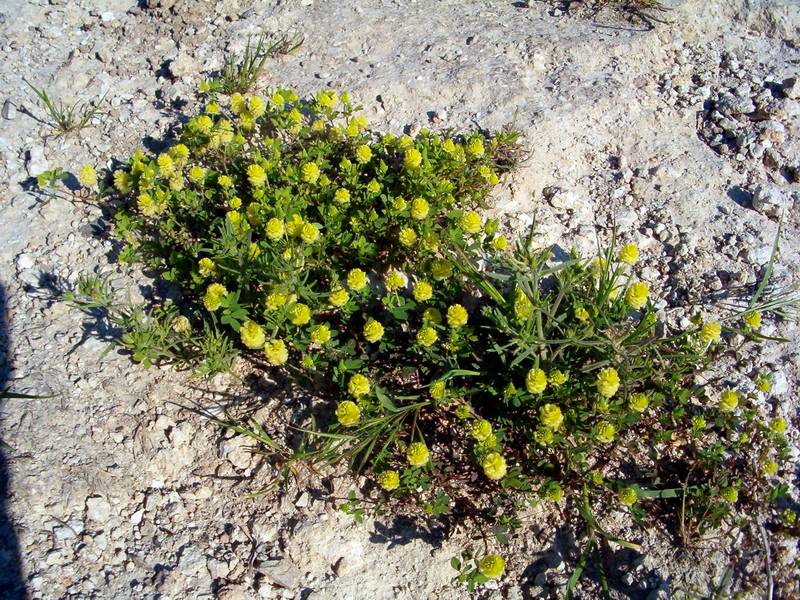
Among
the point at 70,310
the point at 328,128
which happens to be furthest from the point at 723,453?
the point at 70,310

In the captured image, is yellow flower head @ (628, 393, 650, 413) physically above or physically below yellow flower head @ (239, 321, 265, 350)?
below

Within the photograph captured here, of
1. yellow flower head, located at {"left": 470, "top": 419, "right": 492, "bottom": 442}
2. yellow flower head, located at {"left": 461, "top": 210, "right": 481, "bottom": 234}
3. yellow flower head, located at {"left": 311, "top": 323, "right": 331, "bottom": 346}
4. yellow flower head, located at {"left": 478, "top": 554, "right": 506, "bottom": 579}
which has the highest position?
yellow flower head, located at {"left": 461, "top": 210, "right": 481, "bottom": 234}

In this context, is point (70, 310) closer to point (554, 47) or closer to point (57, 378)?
point (57, 378)

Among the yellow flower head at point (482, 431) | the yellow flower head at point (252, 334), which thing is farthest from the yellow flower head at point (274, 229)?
the yellow flower head at point (482, 431)

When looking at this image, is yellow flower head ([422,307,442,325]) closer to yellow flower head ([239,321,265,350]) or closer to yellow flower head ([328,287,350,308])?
yellow flower head ([328,287,350,308])

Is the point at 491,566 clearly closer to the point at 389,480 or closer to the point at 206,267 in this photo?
the point at 389,480

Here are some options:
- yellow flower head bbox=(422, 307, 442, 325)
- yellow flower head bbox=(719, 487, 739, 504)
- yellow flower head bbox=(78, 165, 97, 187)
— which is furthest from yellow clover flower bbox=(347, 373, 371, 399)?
yellow flower head bbox=(78, 165, 97, 187)
